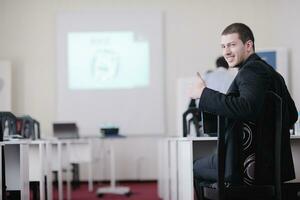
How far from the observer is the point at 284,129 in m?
2.35

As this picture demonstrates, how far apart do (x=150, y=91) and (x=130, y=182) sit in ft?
4.85

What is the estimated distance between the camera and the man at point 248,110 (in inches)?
87.9

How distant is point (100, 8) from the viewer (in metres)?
7.93

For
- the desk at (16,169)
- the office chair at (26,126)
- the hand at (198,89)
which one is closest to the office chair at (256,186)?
the hand at (198,89)

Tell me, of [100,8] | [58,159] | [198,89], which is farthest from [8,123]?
[100,8]

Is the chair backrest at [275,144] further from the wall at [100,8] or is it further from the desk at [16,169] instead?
the wall at [100,8]

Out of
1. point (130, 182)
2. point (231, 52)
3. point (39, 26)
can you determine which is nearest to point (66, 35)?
point (39, 26)

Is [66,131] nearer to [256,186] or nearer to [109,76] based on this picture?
[109,76]

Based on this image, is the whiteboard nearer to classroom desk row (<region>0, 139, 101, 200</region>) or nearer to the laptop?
the laptop

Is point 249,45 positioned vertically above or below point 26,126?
above

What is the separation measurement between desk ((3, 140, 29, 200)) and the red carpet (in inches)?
98.4

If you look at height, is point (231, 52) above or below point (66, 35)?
below

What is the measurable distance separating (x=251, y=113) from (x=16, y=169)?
6.85ft

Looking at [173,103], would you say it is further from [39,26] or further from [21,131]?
[21,131]
